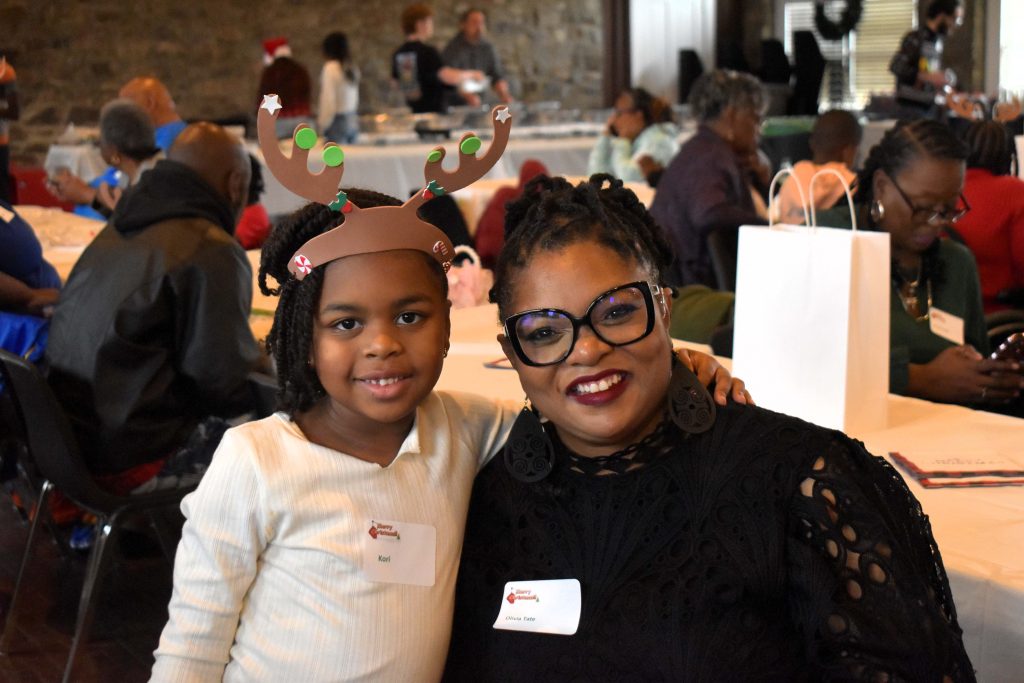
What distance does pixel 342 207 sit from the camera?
144 centimetres

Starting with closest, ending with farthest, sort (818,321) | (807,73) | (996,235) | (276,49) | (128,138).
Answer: (818,321), (996,235), (128,138), (276,49), (807,73)

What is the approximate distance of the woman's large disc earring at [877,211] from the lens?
262cm

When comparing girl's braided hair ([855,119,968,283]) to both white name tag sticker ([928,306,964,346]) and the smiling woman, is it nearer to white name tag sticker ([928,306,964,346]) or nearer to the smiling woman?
white name tag sticker ([928,306,964,346])

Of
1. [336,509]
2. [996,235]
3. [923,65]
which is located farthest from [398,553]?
[923,65]

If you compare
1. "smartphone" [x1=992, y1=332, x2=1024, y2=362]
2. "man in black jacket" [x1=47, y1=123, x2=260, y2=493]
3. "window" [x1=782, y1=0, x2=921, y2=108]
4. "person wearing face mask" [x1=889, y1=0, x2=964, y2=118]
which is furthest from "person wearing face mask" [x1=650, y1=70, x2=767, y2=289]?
"window" [x1=782, y1=0, x2=921, y2=108]

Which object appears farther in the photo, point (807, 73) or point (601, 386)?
point (807, 73)

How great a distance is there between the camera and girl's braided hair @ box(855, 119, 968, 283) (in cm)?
258

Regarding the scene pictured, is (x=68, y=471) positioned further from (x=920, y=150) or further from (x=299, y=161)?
(x=920, y=150)

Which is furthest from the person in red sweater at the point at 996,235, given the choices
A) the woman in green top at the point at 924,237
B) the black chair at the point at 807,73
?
the black chair at the point at 807,73

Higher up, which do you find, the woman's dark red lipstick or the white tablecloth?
the woman's dark red lipstick

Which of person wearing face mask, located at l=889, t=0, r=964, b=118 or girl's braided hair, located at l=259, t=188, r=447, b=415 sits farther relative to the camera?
person wearing face mask, located at l=889, t=0, r=964, b=118

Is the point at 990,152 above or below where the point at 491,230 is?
above

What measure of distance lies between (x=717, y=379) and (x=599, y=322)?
0.24 meters

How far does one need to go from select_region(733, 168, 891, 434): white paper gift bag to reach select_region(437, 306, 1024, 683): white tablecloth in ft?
0.31
